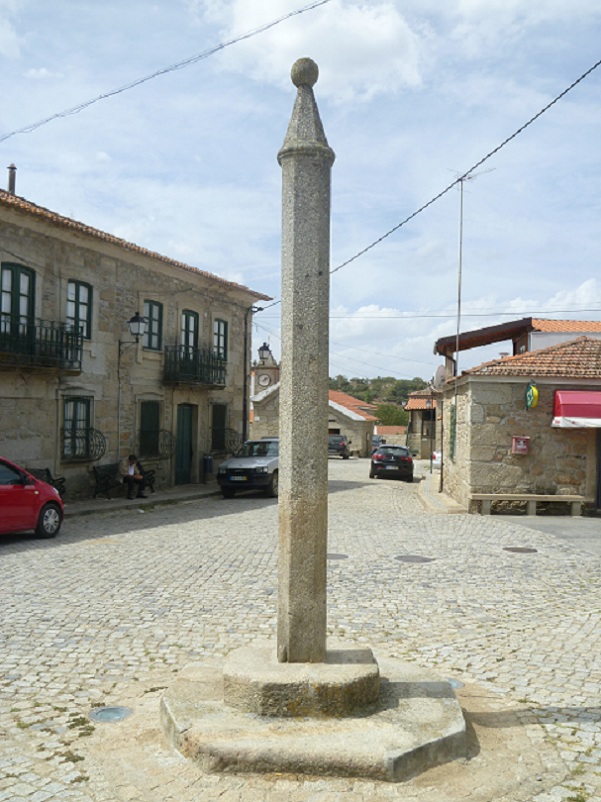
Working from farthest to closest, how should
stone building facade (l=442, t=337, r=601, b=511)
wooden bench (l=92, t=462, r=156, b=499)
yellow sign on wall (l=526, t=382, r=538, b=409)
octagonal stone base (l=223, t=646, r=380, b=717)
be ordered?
wooden bench (l=92, t=462, r=156, b=499) → stone building facade (l=442, t=337, r=601, b=511) → yellow sign on wall (l=526, t=382, r=538, b=409) → octagonal stone base (l=223, t=646, r=380, b=717)

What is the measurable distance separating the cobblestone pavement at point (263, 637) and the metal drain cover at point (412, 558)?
67mm

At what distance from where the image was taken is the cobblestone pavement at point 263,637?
3.70m

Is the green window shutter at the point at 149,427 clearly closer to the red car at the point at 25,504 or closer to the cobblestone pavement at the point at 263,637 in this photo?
the cobblestone pavement at the point at 263,637

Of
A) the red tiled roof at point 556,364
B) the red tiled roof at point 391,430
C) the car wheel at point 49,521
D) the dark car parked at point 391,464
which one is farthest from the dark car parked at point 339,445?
the car wheel at point 49,521

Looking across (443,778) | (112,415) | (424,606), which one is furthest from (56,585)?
(112,415)

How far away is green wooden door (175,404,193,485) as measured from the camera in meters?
21.1

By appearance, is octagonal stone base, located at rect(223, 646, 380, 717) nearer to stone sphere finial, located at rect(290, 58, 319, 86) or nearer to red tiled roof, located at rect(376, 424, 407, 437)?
stone sphere finial, located at rect(290, 58, 319, 86)

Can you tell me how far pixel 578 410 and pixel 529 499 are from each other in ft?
6.99

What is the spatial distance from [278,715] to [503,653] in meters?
2.46

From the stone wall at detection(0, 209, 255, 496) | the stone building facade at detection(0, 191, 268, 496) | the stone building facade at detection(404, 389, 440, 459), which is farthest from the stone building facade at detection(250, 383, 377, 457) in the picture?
the stone wall at detection(0, 209, 255, 496)

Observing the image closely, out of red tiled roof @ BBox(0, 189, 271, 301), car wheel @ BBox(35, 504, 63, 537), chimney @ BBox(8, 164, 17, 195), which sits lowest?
car wheel @ BBox(35, 504, 63, 537)

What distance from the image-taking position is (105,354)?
1794 cm

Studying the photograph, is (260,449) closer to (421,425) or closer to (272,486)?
(272,486)

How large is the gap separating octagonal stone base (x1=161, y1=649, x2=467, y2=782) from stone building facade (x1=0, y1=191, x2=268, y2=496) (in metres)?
11.8
